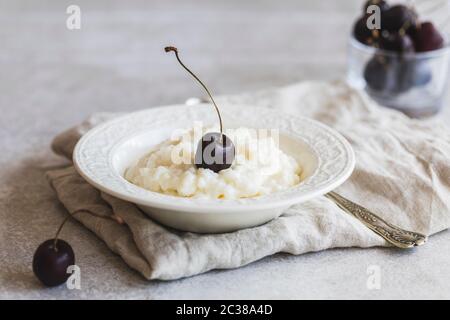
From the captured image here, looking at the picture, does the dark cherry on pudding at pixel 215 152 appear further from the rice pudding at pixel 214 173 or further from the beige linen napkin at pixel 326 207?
the beige linen napkin at pixel 326 207

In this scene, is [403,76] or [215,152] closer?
[215,152]

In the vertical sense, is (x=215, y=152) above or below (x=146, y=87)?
above

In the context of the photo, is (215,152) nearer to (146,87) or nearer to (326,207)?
(326,207)

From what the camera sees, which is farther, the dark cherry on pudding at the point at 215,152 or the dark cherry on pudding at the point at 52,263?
the dark cherry on pudding at the point at 215,152

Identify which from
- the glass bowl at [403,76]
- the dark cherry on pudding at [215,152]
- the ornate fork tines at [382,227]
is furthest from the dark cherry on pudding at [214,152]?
the glass bowl at [403,76]

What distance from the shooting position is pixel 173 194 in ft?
4.13

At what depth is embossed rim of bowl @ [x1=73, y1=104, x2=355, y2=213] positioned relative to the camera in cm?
116

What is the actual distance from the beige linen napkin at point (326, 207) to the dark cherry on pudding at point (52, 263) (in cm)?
12

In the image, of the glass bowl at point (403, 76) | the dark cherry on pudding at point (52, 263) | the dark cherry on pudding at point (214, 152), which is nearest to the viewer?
the dark cherry on pudding at point (52, 263)

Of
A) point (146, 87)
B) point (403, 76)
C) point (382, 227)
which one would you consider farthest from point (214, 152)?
point (146, 87)

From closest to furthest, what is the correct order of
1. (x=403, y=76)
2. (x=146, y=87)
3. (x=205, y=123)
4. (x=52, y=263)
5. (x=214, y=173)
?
(x=52, y=263) → (x=214, y=173) → (x=205, y=123) → (x=403, y=76) → (x=146, y=87)

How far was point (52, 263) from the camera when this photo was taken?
1149 millimetres

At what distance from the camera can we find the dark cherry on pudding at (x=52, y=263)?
1150mm

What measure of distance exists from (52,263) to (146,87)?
50.3 inches
